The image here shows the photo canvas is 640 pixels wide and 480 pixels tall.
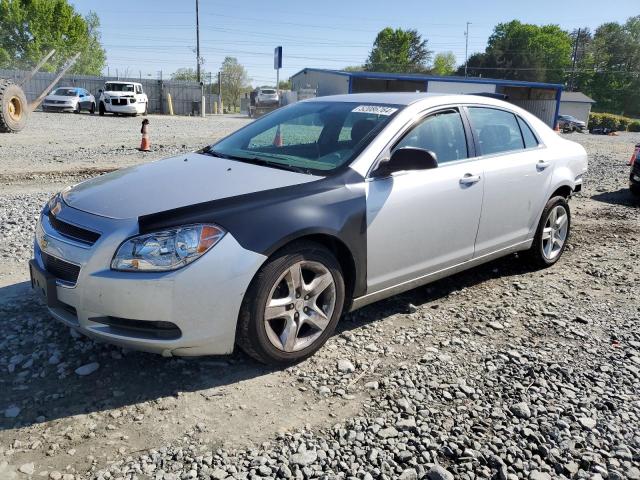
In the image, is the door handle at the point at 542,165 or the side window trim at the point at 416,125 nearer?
the side window trim at the point at 416,125

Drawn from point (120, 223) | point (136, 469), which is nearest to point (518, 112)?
point (120, 223)

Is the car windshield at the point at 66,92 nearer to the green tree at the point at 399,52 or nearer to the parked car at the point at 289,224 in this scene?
the parked car at the point at 289,224

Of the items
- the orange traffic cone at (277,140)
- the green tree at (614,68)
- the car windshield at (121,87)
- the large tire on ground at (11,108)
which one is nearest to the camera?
the orange traffic cone at (277,140)

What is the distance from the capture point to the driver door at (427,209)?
360 cm

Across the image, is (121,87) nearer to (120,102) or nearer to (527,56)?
(120,102)

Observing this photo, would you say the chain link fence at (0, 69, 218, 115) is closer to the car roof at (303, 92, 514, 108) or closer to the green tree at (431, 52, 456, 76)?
the car roof at (303, 92, 514, 108)

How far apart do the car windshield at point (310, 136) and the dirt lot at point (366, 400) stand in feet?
4.09

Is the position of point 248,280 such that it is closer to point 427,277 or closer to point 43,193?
point 427,277

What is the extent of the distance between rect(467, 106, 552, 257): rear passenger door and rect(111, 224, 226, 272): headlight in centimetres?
251

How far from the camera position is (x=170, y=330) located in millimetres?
2887

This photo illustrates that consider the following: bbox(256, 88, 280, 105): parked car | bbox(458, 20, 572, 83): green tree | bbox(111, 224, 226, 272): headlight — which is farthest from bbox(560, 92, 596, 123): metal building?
bbox(111, 224, 226, 272): headlight

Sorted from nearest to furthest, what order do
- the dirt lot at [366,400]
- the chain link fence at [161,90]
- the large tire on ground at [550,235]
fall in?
the dirt lot at [366,400] → the large tire on ground at [550,235] → the chain link fence at [161,90]

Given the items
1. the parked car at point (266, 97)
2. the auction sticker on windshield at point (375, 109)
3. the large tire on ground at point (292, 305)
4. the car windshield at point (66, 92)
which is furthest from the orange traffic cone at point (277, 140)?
the parked car at point (266, 97)

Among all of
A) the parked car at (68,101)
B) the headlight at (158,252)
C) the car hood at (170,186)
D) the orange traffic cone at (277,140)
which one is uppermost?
the parked car at (68,101)
